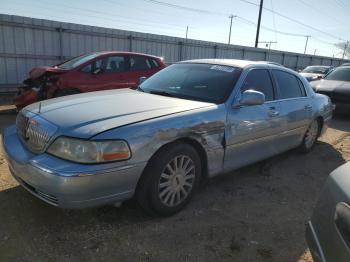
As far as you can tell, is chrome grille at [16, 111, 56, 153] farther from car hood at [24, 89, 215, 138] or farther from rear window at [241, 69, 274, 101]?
rear window at [241, 69, 274, 101]

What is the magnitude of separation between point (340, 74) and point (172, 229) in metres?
9.31

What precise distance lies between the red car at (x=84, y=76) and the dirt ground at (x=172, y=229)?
11.0 feet

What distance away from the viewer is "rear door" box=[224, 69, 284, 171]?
3.72 metres

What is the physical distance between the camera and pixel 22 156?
2949 millimetres

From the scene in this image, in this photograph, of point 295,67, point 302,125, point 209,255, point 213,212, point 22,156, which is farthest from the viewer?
point 295,67

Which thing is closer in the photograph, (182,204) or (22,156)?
(22,156)

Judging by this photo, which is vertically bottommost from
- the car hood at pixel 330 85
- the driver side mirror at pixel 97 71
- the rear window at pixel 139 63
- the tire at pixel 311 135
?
the tire at pixel 311 135

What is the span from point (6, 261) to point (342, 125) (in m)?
8.29

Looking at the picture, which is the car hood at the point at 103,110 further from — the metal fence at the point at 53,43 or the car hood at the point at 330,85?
the metal fence at the point at 53,43

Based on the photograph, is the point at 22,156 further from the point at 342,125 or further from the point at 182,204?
the point at 342,125

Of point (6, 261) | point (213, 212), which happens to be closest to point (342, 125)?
point (213, 212)

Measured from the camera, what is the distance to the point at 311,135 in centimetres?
574

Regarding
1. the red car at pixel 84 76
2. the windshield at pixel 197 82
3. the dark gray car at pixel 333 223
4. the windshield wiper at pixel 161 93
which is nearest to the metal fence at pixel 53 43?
the red car at pixel 84 76

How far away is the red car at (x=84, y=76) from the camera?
7.20 metres
